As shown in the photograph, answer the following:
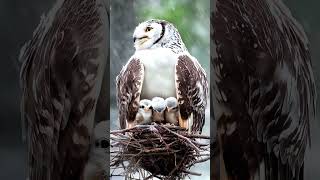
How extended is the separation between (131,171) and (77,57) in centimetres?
62

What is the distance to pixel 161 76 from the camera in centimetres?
235

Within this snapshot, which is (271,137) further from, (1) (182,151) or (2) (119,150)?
(2) (119,150)

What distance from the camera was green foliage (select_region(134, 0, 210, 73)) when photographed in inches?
88.4

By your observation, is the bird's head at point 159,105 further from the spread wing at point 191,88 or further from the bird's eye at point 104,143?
the bird's eye at point 104,143

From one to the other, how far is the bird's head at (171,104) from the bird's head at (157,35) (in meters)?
0.24

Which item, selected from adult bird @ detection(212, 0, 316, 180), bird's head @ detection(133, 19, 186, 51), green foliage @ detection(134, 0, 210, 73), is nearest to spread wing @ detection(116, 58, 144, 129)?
bird's head @ detection(133, 19, 186, 51)

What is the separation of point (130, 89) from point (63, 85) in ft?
1.27

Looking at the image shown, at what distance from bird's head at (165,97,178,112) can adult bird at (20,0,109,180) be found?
46 centimetres

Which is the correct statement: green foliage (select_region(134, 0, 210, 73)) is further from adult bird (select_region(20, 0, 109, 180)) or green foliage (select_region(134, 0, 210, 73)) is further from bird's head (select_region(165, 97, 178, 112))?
adult bird (select_region(20, 0, 109, 180))

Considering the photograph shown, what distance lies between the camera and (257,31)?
1.90 metres

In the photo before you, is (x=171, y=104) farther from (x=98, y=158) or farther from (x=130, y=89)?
(x=98, y=158)

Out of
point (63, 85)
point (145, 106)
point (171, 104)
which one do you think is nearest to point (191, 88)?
point (171, 104)

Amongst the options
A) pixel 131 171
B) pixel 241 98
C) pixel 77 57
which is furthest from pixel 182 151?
pixel 77 57

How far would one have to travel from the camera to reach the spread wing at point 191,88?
2.30m
